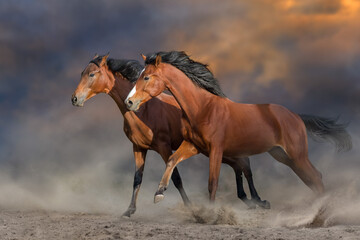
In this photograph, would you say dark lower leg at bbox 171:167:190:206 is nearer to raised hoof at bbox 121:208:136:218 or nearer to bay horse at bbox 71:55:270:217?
bay horse at bbox 71:55:270:217

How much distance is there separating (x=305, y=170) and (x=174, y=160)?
7.92 ft

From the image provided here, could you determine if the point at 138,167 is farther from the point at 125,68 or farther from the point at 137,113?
the point at 125,68

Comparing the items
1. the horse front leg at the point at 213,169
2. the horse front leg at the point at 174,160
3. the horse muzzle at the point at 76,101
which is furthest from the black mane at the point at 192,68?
the horse muzzle at the point at 76,101

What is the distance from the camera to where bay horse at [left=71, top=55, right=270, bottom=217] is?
885cm

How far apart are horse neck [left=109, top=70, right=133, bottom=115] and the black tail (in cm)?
318

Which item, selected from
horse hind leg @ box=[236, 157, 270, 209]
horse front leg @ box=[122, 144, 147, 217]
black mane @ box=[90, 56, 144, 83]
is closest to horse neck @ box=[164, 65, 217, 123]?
black mane @ box=[90, 56, 144, 83]

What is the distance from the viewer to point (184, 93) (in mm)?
7887

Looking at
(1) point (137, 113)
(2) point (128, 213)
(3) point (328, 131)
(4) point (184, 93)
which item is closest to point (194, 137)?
(4) point (184, 93)

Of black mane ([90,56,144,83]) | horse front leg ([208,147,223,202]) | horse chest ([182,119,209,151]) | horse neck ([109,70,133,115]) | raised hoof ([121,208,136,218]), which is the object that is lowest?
raised hoof ([121,208,136,218])

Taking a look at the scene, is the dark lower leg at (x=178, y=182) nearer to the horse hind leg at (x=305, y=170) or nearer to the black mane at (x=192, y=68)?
the horse hind leg at (x=305, y=170)

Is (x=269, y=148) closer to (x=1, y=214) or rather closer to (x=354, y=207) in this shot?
(x=354, y=207)

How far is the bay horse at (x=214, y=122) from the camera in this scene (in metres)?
7.77

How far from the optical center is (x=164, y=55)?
8062 millimetres

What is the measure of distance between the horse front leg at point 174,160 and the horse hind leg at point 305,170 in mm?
1704
